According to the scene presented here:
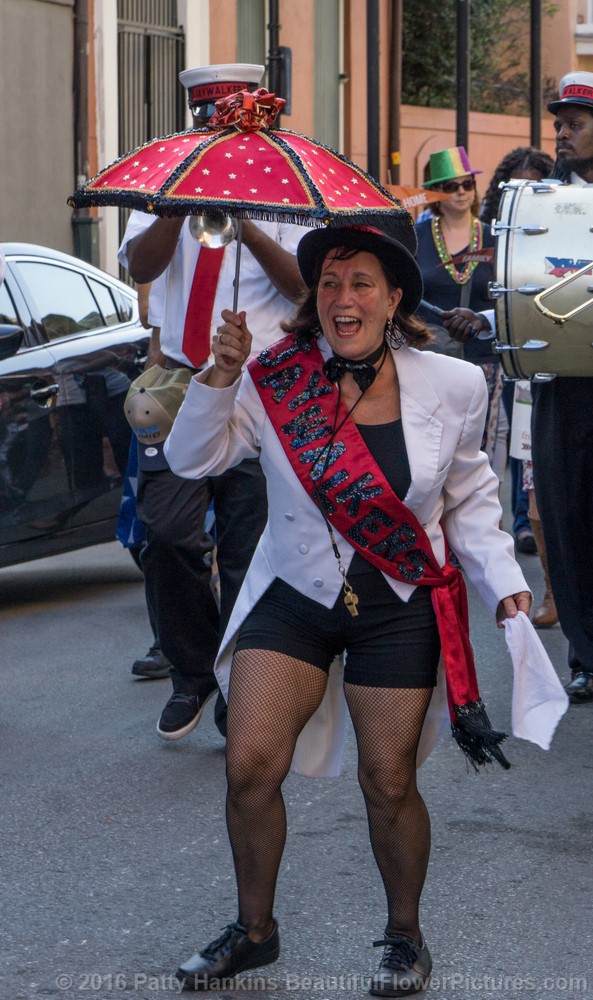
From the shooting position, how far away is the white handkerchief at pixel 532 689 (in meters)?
3.72

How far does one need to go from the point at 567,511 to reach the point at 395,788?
2811mm

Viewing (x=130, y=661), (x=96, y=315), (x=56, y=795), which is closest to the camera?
(x=56, y=795)

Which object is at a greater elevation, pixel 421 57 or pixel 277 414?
pixel 421 57

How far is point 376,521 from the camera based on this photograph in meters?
3.80

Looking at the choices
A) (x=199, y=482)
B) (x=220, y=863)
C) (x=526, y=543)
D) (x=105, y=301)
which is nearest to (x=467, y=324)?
(x=199, y=482)

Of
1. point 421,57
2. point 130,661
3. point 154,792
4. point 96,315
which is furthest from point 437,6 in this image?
point 154,792

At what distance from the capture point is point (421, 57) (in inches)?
1069

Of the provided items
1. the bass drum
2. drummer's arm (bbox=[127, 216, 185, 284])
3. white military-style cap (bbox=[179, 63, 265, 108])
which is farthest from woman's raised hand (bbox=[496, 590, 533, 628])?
the bass drum

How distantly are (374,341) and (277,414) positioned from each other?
0.28 m

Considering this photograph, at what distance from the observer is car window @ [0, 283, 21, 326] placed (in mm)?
8023

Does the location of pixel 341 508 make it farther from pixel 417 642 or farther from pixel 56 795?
pixel 56 795

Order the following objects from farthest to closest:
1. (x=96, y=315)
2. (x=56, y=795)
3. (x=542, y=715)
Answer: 1. (x=96, y=315)
2. (x=56, y=795)
3. (x=542, y=715)

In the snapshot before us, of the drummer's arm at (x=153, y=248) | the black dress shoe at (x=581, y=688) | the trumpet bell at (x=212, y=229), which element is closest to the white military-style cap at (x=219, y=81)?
the drummer's arm at (x=153, y=248)

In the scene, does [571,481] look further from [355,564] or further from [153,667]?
[355,564]
